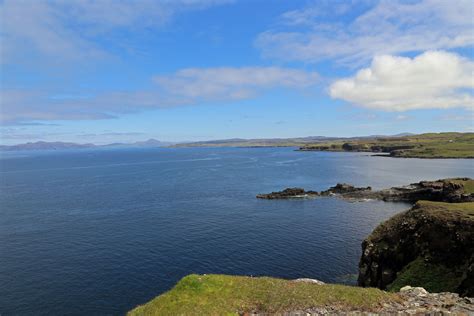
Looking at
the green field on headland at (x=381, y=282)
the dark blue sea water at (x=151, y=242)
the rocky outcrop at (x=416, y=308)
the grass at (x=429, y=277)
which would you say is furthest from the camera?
the dark blue sea water at (x=151, y=242)

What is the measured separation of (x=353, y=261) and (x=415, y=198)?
208 feet

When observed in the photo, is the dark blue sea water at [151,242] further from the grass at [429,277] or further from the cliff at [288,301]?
the cliff at [288,301]

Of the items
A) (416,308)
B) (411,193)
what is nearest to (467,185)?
(411,193)

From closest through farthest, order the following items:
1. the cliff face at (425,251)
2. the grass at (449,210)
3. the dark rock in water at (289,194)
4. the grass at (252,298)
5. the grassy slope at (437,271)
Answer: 1. the grass at (252,298)
2. the grassy slope at (437,271)
3. the cliff face at (425,251)
4. the grass at (449,210)
5. the dark rock in water at (289,194)

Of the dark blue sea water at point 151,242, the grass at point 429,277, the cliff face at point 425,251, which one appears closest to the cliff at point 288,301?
the grass at point 429,277

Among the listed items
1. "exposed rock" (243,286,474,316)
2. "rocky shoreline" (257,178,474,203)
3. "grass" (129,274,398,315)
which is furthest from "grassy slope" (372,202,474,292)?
Answer: "rocky shoreline" (257,178,474,203)

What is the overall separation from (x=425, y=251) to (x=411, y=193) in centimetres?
7716

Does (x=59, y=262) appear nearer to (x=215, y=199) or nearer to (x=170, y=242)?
(x=170, y=242)

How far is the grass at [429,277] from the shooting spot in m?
34.9

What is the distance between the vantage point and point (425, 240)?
1578 inches

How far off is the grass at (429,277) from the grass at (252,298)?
14625 mm

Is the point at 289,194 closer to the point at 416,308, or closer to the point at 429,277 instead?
the point at 429,277

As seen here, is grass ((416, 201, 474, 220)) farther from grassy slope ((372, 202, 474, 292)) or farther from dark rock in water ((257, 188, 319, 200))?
dark rock in water ((257, 188, 319, 200))

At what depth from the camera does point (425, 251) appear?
39.3m
